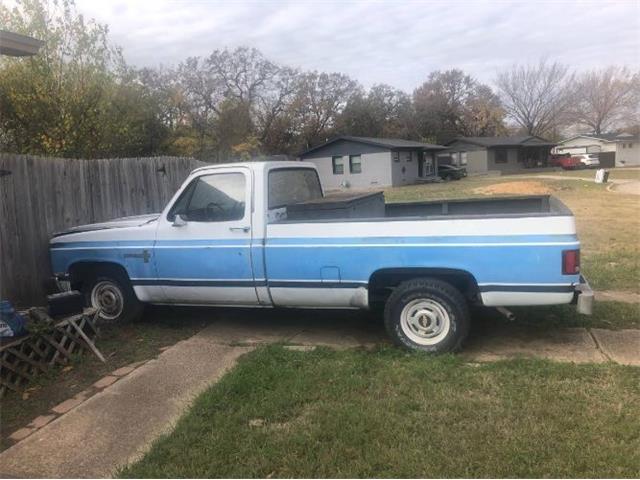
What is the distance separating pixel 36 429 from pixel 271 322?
290 centimetres

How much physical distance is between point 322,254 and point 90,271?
294cm

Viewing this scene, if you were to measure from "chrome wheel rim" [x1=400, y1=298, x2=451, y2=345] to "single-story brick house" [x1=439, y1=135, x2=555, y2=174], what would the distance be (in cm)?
5177

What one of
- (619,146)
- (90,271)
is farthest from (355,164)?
(90,271)

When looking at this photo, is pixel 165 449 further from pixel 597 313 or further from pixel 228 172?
pixel 597 313

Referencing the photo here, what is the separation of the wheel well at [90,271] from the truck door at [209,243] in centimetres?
62

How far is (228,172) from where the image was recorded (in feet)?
19.8

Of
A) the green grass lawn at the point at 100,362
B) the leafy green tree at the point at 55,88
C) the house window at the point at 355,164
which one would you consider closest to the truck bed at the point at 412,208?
the green grass lawn at the point at 100,362

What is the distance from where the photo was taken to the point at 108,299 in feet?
22.0

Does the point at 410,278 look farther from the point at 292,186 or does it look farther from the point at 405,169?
the point at 405,169

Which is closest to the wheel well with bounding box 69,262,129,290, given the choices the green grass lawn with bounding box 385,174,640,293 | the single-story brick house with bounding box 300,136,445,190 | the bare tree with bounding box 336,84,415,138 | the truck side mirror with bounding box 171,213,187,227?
the truck side mirror with bounding box 171,213,187,227

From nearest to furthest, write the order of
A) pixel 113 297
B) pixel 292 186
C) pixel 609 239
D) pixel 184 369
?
pixel 184 369 → pixel 292 186 → pixel 113 297 → pixel 609 239

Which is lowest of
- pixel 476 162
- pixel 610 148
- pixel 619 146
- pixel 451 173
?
pixel 451 173

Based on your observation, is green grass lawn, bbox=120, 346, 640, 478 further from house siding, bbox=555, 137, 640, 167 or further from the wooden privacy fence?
house siding, bbox=555, 137, 640, 167

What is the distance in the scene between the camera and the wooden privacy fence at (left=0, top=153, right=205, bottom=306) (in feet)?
22.1
